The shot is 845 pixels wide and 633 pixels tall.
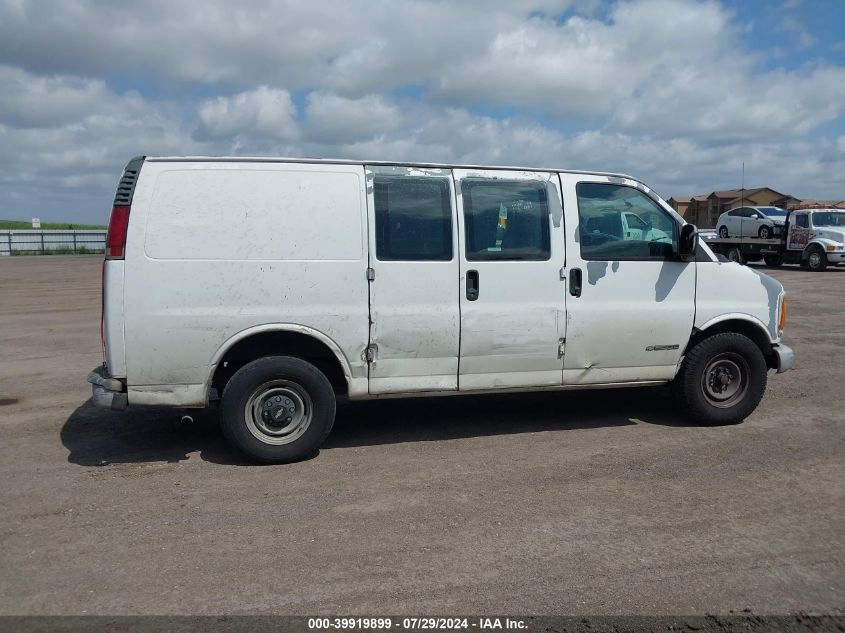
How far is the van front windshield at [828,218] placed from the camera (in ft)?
87.4

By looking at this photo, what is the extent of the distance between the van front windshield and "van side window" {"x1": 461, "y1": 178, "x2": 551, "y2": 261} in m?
24.0

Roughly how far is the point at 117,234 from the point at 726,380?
5246mm

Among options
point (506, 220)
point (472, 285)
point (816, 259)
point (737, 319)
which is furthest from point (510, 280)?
point (816, 259)

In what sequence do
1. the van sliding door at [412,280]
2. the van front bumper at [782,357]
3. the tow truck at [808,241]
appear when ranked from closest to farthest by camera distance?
A: the van sliding door at [412,280] → the van front bumper at [782,357] → the tow truck at [808,241]

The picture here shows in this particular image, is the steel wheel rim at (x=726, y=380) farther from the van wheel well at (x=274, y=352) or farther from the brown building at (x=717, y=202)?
the brown building at (x=717, y=202)

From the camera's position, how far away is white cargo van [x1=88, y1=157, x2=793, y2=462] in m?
5.63

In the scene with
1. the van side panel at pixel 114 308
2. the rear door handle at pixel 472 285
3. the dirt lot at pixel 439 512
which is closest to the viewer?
the dirt lot at pixel 439 512

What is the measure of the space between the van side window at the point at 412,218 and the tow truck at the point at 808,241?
21432mm

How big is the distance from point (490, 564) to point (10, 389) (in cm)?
644

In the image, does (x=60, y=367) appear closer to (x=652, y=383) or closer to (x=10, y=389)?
(x=10, y=389)

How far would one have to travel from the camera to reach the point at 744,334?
709 cm

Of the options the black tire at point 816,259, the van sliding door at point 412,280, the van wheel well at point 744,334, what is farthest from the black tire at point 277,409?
the black tire at point 816,259

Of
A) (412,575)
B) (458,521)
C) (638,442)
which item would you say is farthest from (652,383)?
(412,575)

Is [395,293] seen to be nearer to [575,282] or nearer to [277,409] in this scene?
[277,409]
